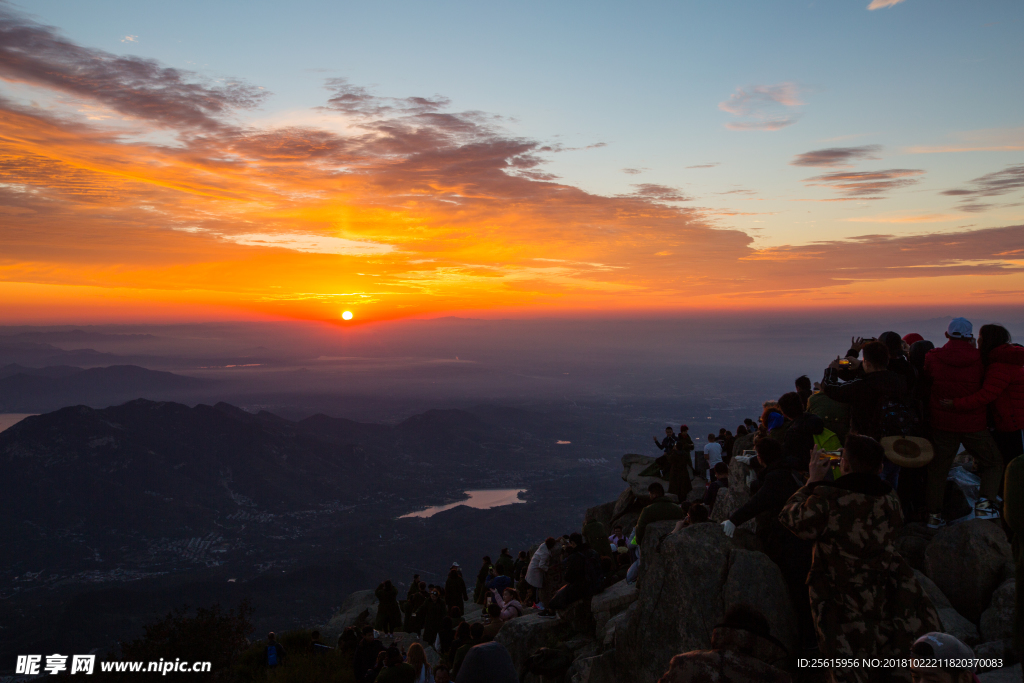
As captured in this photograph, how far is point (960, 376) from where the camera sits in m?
9.10

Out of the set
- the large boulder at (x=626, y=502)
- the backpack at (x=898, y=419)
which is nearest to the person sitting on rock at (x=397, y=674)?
the backpack at (x=898, y=419)

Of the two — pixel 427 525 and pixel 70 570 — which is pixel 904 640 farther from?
pixel 70 570

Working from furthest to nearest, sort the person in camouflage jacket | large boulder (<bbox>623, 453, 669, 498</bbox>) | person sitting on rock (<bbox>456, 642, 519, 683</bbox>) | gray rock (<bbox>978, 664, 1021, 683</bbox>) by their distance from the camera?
large boulder (<bbox>623, 453, 669, 498</bbox>), person sitting on rock (<bbox>456, 642, 519, 683</bbox>), gray rock (<bbox>978, 664, 1021, 683</bbox>), the person in camouflage jacket

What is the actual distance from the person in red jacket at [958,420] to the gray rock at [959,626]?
2040 mm

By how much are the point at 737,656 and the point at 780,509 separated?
4.15 metres

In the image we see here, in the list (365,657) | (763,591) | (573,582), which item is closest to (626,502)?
(573,582)

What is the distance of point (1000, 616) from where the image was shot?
7402 millimetres

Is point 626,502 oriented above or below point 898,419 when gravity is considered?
below

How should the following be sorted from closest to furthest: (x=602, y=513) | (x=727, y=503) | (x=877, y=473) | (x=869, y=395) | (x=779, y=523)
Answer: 1. (x=877, y=473)
2. (x=779, y=523)
3. (x=869, y=395)
4. (x=727, y=503)
5. (x=602, y=513)

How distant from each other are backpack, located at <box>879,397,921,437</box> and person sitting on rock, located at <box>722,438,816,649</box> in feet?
10.1

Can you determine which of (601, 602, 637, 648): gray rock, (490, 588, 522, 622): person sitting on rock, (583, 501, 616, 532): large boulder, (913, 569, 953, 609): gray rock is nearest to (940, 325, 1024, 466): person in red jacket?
(913, 569, 953, 609): gray rock

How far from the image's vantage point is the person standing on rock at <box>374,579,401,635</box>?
21406 millimetres

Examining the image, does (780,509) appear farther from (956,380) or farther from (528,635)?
(528,635)

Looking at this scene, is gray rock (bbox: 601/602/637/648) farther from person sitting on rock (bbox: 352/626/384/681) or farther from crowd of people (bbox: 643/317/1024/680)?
person sitting on rock (bbox: 352/626/384/681)
